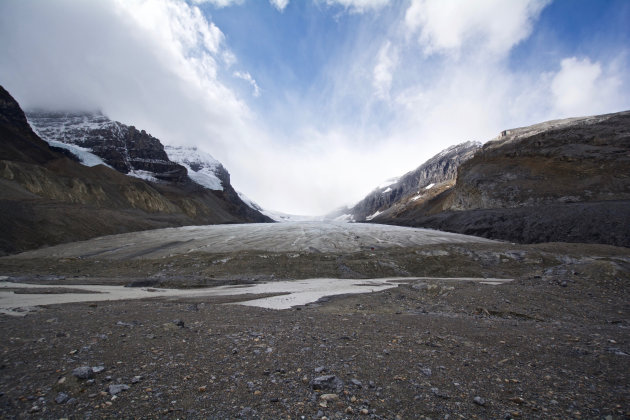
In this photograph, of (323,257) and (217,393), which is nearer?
(217,393)

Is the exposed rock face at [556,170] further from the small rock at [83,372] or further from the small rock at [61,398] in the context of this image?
the small rock at [61,398]

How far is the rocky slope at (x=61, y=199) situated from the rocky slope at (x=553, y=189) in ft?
238

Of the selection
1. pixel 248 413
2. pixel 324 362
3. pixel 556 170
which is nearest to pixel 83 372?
pixel 248 413

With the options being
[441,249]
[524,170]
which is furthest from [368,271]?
[524,170]

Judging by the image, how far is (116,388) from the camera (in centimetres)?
380

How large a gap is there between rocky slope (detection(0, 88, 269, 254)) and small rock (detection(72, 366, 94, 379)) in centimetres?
4128

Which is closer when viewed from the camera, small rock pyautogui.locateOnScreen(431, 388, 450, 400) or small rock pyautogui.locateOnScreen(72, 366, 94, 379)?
small rock pyautogui.locateOnScreen(431, 388, 450, 400)

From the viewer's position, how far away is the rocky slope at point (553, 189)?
4166cm

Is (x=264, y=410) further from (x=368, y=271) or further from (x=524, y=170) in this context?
(x=524, y=170)

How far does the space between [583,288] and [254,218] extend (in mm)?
171478

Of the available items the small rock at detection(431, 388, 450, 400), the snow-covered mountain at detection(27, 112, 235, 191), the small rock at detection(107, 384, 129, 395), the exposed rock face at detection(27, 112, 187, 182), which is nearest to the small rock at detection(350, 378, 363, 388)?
the small rock at detection(431, 388, 450, 400)

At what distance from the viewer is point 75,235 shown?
41031 millimetres

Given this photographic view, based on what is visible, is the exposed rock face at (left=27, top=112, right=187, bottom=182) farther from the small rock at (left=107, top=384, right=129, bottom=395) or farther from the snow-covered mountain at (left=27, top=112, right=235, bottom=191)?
the small rock at (left=107, top=384, right=129, bottom=395)

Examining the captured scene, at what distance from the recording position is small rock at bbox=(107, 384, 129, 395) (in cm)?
372
